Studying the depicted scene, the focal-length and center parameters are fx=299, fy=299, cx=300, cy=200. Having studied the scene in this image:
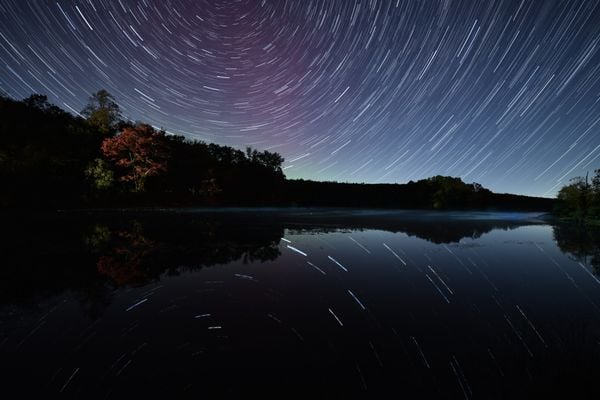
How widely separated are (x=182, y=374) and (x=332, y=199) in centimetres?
8825

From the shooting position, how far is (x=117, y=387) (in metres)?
3.26

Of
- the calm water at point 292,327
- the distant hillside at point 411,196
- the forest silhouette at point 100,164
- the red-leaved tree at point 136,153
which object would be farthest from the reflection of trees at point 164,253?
the distant hillside at point 411,196

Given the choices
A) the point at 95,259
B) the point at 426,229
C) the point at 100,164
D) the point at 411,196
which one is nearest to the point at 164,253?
the point at 95,259

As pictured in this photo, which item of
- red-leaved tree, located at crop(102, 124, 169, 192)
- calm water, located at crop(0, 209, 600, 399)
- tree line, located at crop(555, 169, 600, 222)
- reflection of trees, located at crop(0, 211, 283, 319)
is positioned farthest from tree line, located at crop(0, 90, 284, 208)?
tree line, located at crop(555, 169, 600, 222)

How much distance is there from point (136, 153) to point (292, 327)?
41378 millimetres

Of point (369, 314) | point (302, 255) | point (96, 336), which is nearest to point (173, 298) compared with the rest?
point (96, 336)

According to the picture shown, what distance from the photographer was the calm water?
11.1ft

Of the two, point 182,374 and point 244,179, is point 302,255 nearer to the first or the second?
point 182,374

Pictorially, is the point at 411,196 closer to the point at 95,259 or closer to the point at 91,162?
the point at 91,162

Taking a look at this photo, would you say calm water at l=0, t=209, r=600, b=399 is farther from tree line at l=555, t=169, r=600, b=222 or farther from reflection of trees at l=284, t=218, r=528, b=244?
tree line at l=555, t=169, r=600, b=222

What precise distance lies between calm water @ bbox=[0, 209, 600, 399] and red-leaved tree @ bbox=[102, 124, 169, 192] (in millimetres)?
31816

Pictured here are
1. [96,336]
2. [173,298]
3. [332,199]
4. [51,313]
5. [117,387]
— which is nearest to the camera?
[117,387]

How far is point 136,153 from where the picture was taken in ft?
129

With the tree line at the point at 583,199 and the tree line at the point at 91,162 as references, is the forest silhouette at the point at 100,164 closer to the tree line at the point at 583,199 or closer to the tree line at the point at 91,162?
the tree line at the point at 91,162
